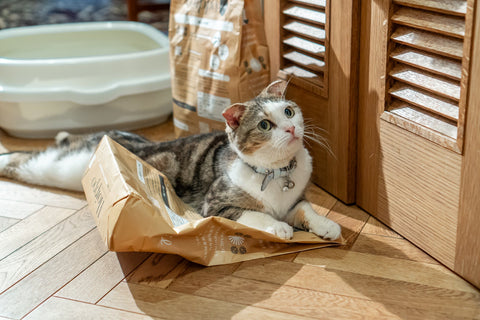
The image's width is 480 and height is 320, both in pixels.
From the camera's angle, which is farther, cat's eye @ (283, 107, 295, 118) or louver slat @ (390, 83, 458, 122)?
cat's eye @ (283, 107, 295, 118)

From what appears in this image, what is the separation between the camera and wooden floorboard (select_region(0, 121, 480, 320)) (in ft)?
3.26

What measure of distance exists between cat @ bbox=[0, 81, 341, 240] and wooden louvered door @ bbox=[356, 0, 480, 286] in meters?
0.16

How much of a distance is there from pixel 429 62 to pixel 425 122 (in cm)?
12

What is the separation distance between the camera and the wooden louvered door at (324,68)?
128cm

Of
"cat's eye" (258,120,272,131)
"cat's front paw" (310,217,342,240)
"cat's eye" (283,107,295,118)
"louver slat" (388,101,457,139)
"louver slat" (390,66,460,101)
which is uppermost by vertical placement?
"louver slat" (390,66,460,101)

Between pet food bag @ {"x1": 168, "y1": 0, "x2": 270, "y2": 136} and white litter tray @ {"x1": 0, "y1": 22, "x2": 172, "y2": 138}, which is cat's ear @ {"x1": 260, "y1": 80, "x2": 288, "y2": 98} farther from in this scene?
white litter tray @ {"x1": 0, "y1": 22, "x2": 172, "y2": 138}

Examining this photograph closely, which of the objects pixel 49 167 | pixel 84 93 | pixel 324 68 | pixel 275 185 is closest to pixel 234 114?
pixel 275 185

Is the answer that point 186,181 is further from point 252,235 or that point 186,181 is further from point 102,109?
point 102,109

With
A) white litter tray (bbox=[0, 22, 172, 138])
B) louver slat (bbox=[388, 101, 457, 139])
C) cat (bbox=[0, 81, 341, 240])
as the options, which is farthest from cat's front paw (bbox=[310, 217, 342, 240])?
white litter tray (bbox=[0, 22, 172, 138])

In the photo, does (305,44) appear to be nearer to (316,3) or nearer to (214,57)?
(316,3)

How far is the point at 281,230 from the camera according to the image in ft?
3.81

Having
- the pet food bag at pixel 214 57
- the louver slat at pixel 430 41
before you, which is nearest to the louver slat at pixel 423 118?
the louver slat at pixel 430 41

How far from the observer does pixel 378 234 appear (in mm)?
1252

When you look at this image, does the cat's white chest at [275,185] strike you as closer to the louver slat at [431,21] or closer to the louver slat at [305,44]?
the louver slat at [305,44]
